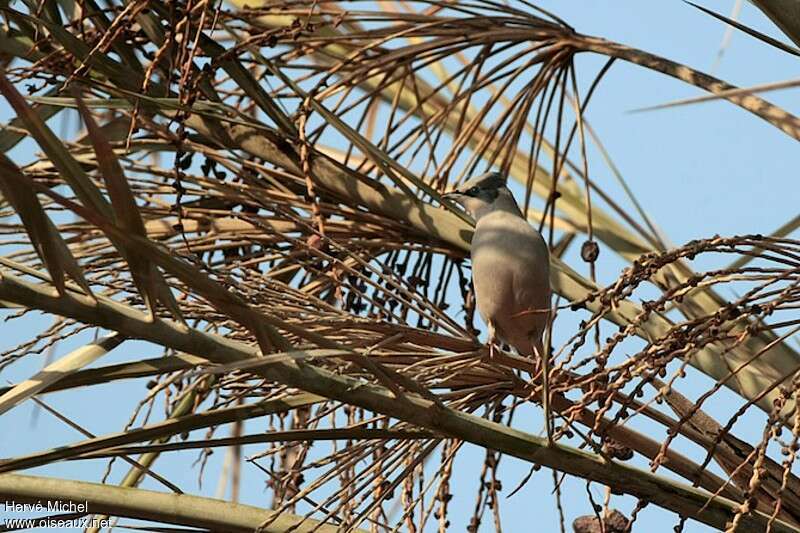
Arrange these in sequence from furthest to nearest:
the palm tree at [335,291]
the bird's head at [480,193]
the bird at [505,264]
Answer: the bird's head at [480,193], the bird at [505,264], the palm tree at [335,291]

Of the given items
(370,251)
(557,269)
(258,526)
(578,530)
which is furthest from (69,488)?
(557,269)

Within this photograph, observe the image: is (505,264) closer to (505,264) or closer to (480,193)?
(505,264)

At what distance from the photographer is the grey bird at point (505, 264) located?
3.34m

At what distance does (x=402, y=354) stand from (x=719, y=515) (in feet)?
1.76

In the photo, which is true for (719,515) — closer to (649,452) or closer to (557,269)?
(649,452)

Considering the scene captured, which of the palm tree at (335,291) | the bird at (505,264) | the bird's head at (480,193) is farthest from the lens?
the bird's head at (480,193)

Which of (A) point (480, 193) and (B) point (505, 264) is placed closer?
(B) point (505, 264)

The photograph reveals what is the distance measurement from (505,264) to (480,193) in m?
0.39

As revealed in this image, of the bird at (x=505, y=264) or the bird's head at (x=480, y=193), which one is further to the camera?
the bird's head at (x=480, y=193)

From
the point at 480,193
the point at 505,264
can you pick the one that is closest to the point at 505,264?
the point at 505,264

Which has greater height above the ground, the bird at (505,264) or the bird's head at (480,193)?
the bird's head at (480,193)

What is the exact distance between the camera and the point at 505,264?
133 inches

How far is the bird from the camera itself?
3.34 meters

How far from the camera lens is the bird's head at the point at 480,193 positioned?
3670 mm
